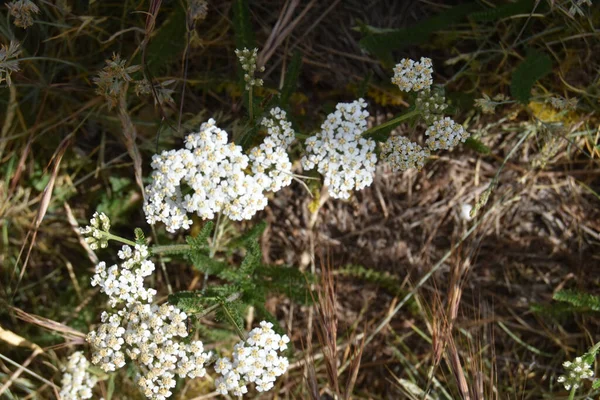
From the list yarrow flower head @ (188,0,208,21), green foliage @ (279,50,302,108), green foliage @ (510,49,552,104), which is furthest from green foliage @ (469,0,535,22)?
yarrow flower head @ (188,0,208,21)

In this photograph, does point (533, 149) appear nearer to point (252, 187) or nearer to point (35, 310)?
point (252, 187)

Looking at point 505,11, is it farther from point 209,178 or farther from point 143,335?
point 143,335

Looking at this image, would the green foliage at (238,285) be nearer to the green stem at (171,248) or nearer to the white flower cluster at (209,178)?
the green stem at (171,248)

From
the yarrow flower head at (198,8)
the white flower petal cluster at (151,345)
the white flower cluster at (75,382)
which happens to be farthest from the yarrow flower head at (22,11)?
the white flower cluster at (75,382)

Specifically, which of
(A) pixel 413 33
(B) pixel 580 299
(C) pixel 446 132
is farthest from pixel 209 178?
(B) pixel 580 299

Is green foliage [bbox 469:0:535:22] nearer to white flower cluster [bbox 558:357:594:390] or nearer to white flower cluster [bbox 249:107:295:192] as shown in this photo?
white flower cluster [bbox 249:107:295:192]
